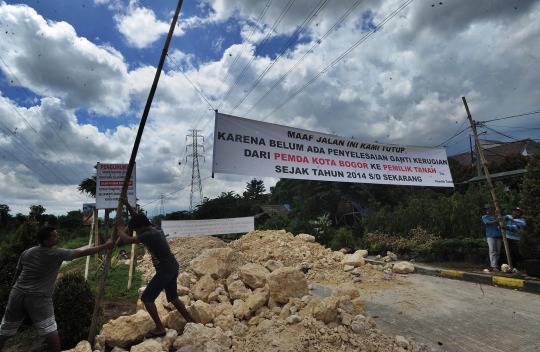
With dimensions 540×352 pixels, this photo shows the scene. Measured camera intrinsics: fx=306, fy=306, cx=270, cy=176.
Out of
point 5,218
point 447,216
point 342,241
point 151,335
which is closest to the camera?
point 151,335

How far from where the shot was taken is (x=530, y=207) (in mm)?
6055

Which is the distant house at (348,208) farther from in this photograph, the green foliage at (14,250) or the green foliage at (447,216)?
the green foliage at (14,250)

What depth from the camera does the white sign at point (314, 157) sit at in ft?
19.0

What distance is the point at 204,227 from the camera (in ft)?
38.7

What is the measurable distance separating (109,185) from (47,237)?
9.28 feet

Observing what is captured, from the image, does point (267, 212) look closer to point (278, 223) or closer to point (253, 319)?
point (278, 223)

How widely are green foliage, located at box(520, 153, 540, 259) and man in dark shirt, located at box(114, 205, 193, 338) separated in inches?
251

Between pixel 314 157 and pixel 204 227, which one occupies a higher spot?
pixel 314 157

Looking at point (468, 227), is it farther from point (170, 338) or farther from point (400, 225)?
point (170, 338)

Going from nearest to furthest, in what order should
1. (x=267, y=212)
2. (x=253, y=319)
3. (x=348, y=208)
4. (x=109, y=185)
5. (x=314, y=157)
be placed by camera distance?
(x=253, y=319) < (x=109, y=185) < (x=314, y=157) < (x=348, y=208) < (x=267, y=212)

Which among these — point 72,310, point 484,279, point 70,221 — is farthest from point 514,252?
point 70,221

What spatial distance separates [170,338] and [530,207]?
6901 millimetres

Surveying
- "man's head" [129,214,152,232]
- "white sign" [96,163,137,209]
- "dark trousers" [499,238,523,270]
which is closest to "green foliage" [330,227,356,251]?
"dark trousers" [499,238,523,270]

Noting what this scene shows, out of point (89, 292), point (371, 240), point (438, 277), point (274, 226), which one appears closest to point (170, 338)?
point (89, 292)
